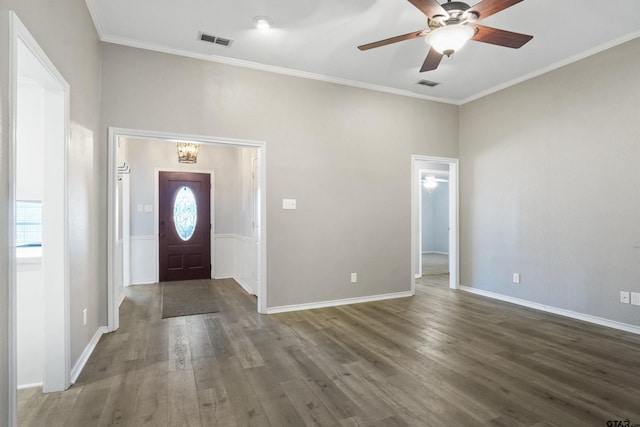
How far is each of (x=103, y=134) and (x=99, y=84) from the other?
0.51m

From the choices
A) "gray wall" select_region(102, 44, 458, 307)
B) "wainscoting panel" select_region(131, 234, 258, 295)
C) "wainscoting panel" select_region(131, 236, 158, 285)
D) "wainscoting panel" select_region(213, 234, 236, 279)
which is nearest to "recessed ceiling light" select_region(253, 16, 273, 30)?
"gray wall" select_region(102, 44, 458, 307)

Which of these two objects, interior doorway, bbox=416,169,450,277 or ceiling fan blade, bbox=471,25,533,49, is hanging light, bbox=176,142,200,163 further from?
interior doorway, bbox=416,169,450,277

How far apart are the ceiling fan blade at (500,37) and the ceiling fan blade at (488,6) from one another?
129 millimetres

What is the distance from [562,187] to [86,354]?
17.5 ft

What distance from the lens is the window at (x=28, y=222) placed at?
277cm

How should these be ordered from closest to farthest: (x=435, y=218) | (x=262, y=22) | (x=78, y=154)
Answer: (x=78, y=154) < (x=262, y=22) < (x=435, y=218)

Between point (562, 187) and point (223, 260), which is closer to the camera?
point (562, 187)

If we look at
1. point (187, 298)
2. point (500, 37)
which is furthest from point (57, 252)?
point (500, 37)

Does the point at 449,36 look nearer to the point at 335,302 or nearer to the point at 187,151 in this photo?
the point at 335,302

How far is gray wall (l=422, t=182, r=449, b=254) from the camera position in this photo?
10.6 metres

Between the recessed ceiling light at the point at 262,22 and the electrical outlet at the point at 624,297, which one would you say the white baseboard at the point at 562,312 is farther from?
the recessed ceiling light at the point at 262,22

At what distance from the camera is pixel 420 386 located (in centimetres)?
240

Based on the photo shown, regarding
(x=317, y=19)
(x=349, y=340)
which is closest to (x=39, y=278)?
(x=349, y=340)

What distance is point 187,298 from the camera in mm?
4918
